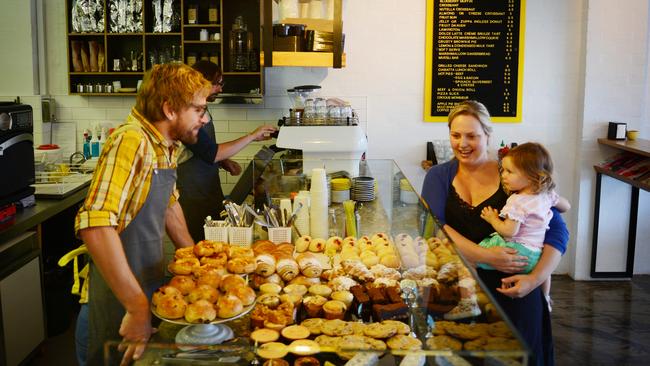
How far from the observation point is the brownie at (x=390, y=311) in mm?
2116

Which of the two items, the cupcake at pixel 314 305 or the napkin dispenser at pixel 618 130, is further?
the napkin dispenser at pixel 618 130

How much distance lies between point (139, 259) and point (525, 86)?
4.53 meters

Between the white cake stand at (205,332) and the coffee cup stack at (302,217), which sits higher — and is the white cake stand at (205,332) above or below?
below

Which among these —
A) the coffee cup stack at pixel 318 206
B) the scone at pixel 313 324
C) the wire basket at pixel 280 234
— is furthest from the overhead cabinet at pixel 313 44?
the scone at pixel 313 324

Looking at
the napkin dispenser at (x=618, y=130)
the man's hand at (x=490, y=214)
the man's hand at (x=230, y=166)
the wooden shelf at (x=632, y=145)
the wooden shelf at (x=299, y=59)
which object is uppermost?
the wooden shelf at (x=299, y=59)

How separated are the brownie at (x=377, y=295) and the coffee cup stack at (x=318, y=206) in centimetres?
83

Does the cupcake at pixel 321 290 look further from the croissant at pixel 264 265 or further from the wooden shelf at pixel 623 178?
the wooden shelf at pixel 623 178

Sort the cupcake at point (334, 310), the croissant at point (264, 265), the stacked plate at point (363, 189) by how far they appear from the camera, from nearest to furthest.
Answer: the cupcake at point (334, 310)
the croissant at point (264, 265)
the stacked plate at point (363, 189)

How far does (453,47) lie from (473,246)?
350 centimetres

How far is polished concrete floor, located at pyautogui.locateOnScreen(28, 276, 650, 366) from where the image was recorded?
14.4ft

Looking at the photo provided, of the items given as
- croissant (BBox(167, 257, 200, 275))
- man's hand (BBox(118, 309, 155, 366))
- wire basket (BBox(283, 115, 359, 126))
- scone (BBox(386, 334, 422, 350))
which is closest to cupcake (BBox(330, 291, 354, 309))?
scone (BBox(386, 334, 422, 350))

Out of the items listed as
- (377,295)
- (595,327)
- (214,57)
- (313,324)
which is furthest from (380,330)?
(214,57)

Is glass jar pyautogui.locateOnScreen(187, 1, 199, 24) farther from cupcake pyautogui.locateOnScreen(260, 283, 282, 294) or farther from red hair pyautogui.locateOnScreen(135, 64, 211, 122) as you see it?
cupcake pyautogui.locateOnScreen(260, 283, 282, 294)

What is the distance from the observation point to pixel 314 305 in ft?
7.17
